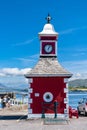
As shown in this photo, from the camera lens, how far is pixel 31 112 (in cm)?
3086

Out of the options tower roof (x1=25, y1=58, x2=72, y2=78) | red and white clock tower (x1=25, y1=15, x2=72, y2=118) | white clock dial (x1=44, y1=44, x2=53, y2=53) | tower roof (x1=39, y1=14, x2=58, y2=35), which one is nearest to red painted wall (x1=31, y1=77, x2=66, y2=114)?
red and white clock tower (x1=25, y1=15, x2=72, y2=118)

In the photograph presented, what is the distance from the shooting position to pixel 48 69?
31.8 metres

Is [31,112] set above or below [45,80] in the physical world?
below

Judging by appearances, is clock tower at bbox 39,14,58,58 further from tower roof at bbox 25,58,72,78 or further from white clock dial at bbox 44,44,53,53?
tower roof at bbox 25,58,72,78

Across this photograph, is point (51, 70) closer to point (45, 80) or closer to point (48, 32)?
point (45, 80)

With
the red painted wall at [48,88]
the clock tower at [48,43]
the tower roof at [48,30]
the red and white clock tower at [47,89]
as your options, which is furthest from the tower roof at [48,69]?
the tower roof at [48,30]

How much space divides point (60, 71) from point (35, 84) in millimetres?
2005

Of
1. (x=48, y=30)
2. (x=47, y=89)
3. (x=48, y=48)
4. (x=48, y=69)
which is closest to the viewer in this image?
(x=47, y=89)

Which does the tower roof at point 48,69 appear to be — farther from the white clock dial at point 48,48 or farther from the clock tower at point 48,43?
the white clock dial at point 48,48

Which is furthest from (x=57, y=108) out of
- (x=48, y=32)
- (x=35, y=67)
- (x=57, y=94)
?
(x=48, y=32)

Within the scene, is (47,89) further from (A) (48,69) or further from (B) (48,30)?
(B) (48,30)

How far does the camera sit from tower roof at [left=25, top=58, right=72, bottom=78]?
3117 centimetres

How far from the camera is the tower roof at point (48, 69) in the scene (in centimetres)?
3117

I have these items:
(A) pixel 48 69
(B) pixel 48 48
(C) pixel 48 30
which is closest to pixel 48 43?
(B) pixel 48 48
